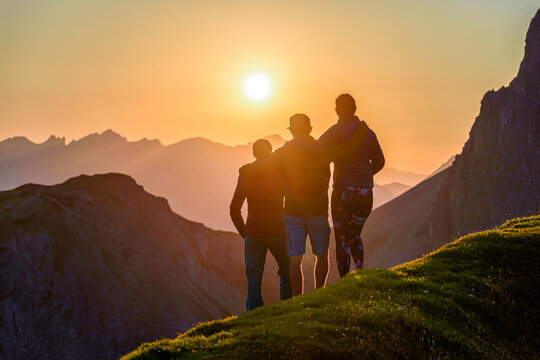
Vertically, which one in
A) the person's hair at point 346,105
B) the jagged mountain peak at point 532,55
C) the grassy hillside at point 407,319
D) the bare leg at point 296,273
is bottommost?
the grassy hillside at point 407,319

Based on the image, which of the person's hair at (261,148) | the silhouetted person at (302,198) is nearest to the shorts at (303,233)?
the silhouetted person at (302,198)

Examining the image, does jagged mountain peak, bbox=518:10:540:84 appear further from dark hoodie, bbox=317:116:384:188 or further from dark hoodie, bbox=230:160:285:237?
dark hoodie, bbox=230:160:285:237

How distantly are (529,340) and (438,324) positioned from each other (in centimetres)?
179

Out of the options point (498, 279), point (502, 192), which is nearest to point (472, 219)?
point (502, 192)

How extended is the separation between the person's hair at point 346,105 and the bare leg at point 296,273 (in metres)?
3.11

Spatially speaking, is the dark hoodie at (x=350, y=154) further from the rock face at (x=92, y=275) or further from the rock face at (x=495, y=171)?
the rock face at (x=495, y=171)

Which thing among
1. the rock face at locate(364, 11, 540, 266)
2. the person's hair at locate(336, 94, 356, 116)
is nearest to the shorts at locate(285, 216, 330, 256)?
the person's hair at locate(336, 94, 356, 116)

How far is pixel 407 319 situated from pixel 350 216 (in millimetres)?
3067

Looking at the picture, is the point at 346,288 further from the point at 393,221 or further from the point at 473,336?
the point at 393,221

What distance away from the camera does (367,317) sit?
6.81m

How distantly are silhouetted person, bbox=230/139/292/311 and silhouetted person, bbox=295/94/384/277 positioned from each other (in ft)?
2.98

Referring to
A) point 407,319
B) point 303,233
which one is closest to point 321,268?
point 303,233

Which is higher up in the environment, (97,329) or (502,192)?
(502,192)

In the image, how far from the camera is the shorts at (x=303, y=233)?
954cm
